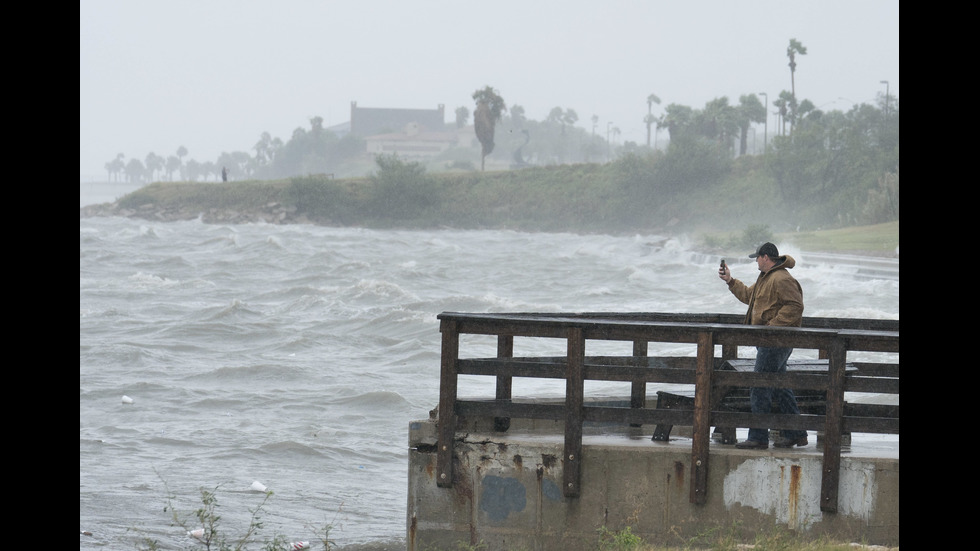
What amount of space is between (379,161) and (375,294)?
6323 centimetres

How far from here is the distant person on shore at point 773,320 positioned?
679cm

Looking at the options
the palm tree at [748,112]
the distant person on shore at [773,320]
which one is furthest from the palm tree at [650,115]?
the distant person on shore at [773,320]

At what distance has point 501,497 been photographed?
22.0ft

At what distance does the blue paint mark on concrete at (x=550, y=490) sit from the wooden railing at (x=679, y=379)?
0.08 metres

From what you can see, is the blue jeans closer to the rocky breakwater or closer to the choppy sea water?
the choppy sea water

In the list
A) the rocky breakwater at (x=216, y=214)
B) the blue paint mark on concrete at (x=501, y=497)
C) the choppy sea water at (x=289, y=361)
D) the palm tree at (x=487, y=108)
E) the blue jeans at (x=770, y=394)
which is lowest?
the choppy sea water at (x=289, y=361)

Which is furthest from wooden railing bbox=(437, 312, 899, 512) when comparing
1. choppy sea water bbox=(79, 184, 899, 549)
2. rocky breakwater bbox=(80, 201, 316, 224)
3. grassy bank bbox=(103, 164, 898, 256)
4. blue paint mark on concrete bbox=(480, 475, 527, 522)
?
rocky breakwater bbox=(80, 201, 316, 224)

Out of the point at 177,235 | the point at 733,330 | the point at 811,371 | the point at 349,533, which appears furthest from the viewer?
the point at 177,235

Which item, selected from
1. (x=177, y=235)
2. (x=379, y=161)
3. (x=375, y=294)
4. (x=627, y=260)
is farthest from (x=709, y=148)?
(x=375, y=294)

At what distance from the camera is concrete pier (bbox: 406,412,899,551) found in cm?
642

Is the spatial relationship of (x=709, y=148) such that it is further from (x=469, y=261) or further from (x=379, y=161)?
(x=469, y=261)

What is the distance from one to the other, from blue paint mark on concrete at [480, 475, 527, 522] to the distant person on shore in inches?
59.8

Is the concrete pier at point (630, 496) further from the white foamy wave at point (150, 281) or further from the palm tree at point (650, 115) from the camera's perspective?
the palm tree at point (650, 115)

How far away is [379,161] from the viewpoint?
319 feet
